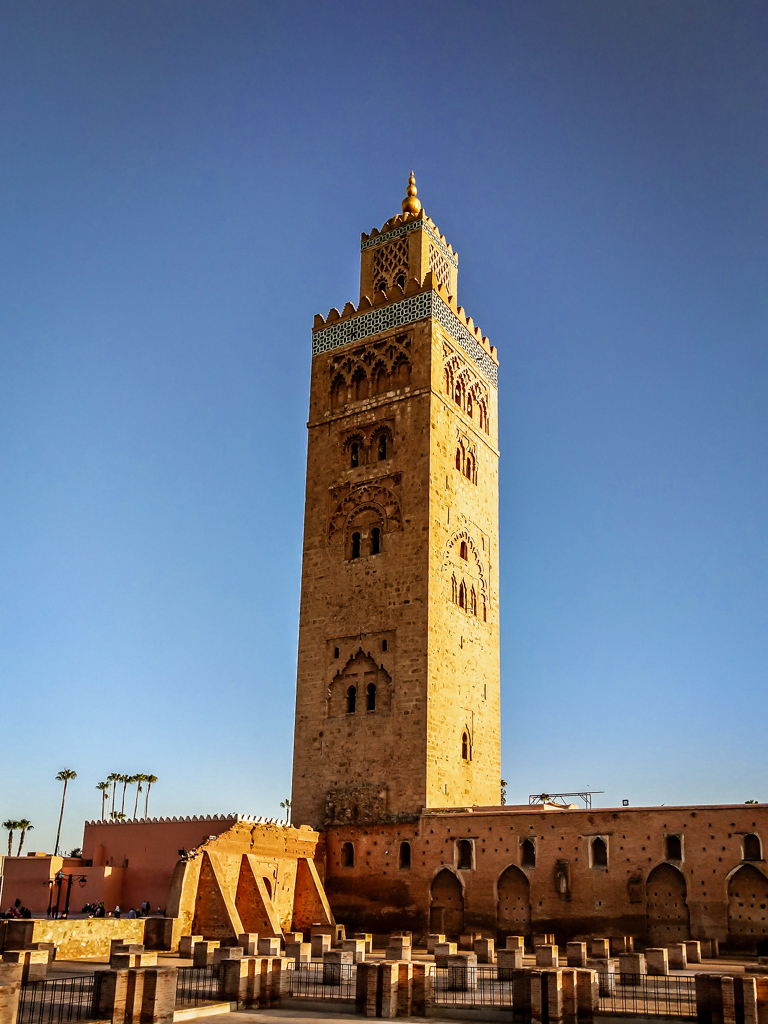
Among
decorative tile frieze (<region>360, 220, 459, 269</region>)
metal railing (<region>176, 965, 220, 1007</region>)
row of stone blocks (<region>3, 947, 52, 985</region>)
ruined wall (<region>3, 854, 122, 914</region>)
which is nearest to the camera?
metal railing (<region>176, 965, 220, 1007</region>)

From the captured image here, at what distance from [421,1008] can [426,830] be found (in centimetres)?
989

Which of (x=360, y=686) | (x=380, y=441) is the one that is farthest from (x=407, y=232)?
(x=360, y=686)

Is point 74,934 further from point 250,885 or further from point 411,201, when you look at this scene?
point 411,201

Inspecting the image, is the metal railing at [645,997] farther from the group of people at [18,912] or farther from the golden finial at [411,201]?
the golden finial at [411,201]

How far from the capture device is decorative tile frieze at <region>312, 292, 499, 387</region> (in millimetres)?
27797

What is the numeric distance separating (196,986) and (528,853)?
Result: 9.29 meters

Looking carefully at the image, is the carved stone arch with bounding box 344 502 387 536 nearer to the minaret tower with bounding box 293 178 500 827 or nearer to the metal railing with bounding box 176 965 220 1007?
the minaret tower with bounding box 293 178 500 827

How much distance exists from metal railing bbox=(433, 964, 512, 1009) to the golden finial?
74.2 ft

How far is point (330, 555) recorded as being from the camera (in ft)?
88.6

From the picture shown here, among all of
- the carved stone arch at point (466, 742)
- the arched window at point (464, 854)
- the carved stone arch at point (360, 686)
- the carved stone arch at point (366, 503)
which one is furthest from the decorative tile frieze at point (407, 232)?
the arched window at point (464, 854)

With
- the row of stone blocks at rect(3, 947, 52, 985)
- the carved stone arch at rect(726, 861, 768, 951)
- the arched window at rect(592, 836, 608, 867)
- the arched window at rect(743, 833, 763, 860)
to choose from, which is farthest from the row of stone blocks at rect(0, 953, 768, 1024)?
the arched window at rect(743, 833, 763, 860)

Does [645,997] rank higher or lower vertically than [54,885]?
lower

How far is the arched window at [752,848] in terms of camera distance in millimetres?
19016

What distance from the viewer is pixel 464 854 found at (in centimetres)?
2219
